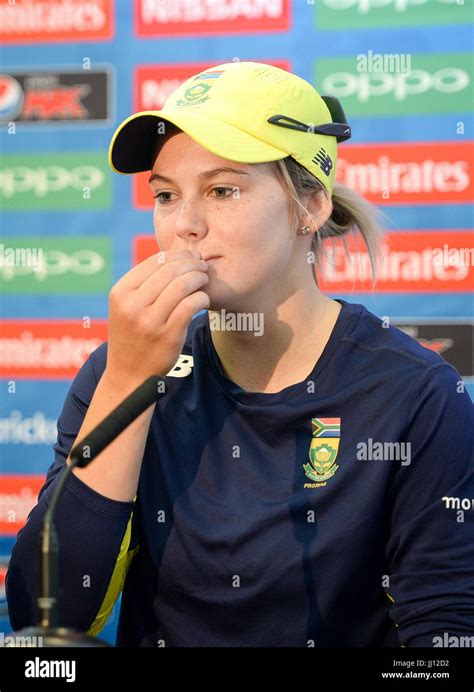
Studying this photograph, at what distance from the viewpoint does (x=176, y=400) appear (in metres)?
1.49

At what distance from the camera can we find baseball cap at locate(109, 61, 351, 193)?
1326 mm

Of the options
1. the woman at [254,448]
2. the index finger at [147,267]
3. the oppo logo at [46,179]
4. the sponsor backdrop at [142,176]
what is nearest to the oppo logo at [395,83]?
the sponsor backdrop at [142,176]

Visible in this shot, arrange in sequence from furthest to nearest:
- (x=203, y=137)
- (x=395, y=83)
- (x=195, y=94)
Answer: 1. (x=395, y=83)
2. (x=195, y=94)
3. (x=203, y=137)

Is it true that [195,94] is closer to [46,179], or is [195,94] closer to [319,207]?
[319,207]

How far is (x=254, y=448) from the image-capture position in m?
1.41

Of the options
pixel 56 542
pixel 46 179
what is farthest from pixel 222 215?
pixel 46 179

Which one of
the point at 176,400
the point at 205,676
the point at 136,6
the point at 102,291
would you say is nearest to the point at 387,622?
the point at 176,400

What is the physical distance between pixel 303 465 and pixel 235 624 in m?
0.26

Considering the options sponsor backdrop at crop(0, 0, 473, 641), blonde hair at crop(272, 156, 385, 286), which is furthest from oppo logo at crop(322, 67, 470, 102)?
blonde hair at crop(272, 156, 385, 286)

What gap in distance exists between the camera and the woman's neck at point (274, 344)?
1462 mm

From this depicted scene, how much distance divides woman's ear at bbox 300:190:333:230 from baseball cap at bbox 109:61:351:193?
2cm

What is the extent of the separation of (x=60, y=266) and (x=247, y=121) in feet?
4.43

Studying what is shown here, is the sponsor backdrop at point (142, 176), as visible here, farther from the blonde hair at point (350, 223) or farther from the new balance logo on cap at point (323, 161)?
the new balance logo on cap at point (323, 161)

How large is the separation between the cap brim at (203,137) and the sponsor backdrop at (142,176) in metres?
1.03
